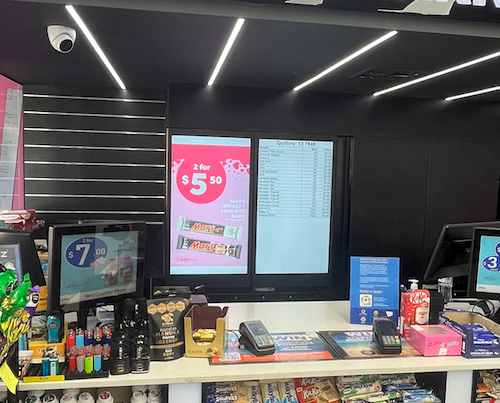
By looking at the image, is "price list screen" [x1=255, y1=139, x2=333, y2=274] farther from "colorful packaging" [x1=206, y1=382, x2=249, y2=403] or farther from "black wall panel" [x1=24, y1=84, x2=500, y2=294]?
"colorful packaging" [x1=206, y1=382, x2=249, y2=403]

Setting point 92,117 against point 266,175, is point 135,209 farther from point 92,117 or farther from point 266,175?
point 266,175

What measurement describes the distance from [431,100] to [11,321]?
425 cm

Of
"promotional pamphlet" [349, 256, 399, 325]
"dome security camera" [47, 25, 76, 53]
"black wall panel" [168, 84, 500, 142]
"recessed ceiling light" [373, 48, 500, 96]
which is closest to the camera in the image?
"promotional pamphlet" [349, 256, 399, 325]

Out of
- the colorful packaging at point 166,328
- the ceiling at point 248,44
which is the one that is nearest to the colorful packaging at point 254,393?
the colorful packaging at point 166,328

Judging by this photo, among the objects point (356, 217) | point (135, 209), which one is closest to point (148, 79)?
point (135, 209)

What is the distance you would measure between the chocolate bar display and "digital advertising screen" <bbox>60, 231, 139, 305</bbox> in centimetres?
210

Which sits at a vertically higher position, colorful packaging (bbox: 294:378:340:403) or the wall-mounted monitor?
the wall-mounted monitor

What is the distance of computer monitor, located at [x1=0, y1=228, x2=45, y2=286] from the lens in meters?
1.84

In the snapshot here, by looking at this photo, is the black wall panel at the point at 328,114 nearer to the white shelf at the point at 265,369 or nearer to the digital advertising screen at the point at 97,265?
the digital advertising screen at the point at 97,265

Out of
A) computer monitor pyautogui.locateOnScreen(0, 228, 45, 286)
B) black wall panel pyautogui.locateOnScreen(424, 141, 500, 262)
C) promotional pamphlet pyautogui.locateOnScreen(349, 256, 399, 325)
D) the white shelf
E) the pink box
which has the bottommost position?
the white shelf

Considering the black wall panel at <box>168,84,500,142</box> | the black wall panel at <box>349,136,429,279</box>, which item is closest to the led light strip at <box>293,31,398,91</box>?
the black wall panel at <box>168,84,500,142</box>

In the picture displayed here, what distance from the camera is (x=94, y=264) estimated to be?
1953 mm

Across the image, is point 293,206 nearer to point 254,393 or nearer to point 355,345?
point 355,345

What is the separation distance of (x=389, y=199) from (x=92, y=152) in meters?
3.07
